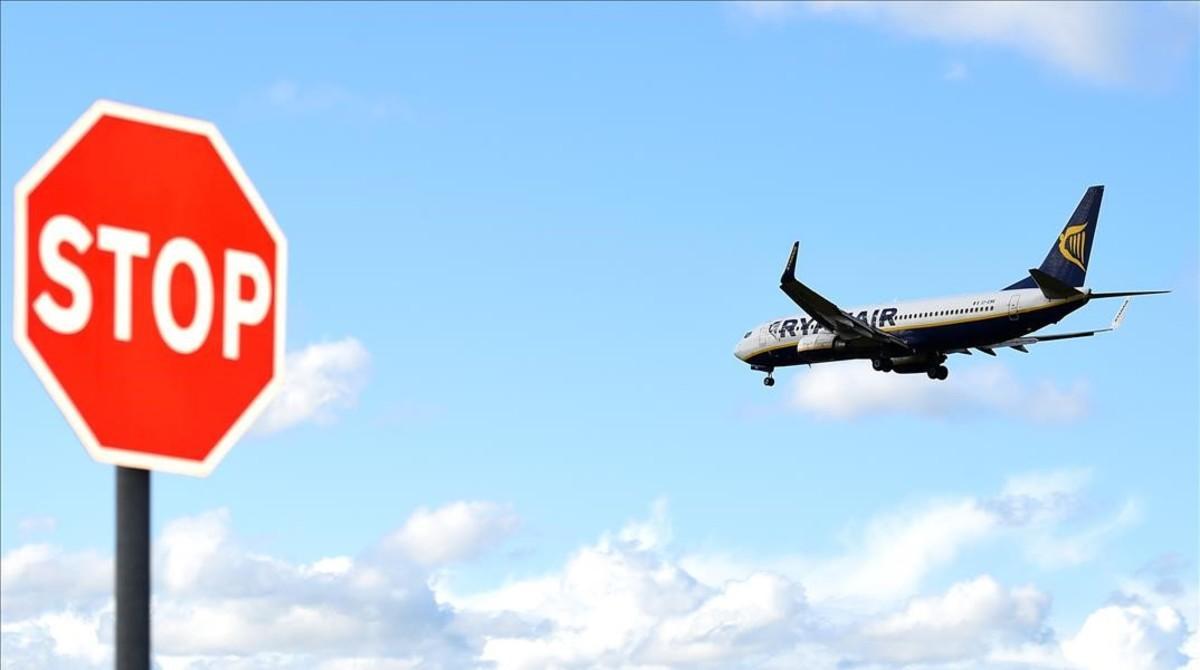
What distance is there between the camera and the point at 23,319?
229 inches

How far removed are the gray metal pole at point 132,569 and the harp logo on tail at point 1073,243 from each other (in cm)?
9301

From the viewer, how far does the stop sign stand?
5.97 meters

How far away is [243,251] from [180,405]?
0.59 m

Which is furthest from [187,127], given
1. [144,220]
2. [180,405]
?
[180,405]

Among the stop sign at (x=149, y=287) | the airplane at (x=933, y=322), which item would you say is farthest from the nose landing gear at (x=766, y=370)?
the stop sign at (x=149, y=287)

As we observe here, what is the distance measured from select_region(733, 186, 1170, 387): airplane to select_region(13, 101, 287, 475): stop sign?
79.1 meters

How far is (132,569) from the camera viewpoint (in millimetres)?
6273

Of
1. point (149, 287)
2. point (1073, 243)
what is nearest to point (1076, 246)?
point (1073, 243)

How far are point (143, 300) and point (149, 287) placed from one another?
0.16ft

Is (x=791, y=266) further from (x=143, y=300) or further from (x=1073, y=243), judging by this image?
(x=143, y=300)

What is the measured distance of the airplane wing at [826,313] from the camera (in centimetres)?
8875

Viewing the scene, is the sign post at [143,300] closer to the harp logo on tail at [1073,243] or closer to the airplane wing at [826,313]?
the airplane wing at [826,313]

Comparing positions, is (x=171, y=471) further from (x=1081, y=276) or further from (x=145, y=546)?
(x=1081, y=276)

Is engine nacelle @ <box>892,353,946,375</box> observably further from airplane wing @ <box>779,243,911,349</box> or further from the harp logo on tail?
the harp logo on tail
